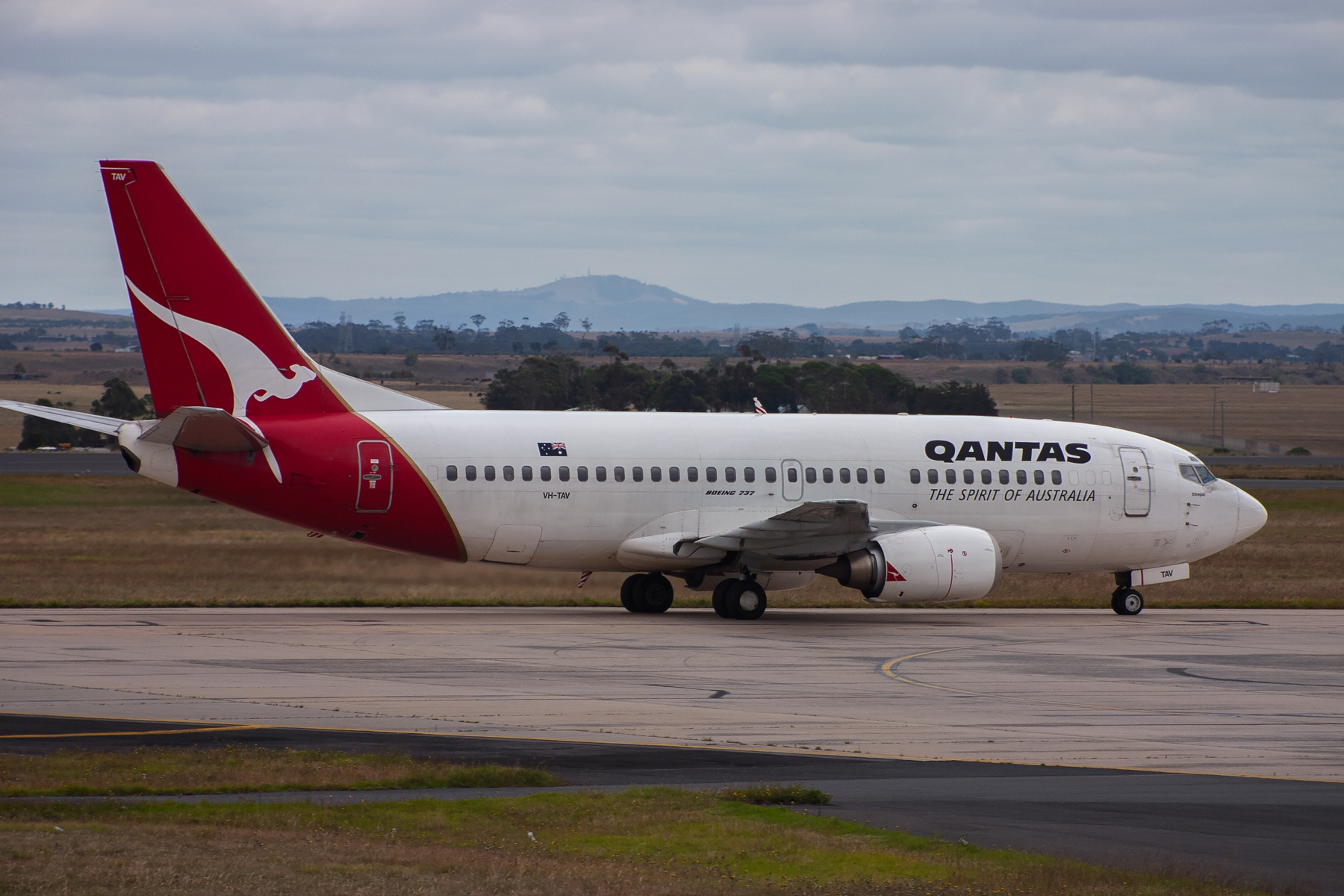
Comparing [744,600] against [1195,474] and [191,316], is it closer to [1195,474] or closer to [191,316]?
[1195,474]

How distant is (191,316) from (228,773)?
14826 mm

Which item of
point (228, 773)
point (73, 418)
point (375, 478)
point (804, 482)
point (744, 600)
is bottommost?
point (744, 600)

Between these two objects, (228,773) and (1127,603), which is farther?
(1127,603)

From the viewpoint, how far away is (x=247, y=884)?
31.4ft

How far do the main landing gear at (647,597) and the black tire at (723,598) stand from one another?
57.8 inches

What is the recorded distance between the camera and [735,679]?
2088cm

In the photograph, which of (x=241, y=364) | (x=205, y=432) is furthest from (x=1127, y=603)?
(x=205, y=432)

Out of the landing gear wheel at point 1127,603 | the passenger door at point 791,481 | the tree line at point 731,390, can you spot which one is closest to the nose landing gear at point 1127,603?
the landing gear wheel at point 1127,603

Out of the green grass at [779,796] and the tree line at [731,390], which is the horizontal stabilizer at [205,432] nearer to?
the green grass at [779,796]

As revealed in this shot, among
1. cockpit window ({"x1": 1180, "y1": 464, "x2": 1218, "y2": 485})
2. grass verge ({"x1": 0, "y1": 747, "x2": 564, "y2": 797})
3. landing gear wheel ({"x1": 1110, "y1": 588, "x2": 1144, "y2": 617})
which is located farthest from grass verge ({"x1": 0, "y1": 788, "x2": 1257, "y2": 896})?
cockpit window ({"x1": 1180, "y1": 464, "x2": 1218, "y2": 485})

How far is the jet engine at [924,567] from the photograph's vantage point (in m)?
27.7

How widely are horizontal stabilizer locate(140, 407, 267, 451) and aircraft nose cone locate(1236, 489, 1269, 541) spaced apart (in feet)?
67.3

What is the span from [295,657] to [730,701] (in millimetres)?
6981

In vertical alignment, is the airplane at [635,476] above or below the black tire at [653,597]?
above
